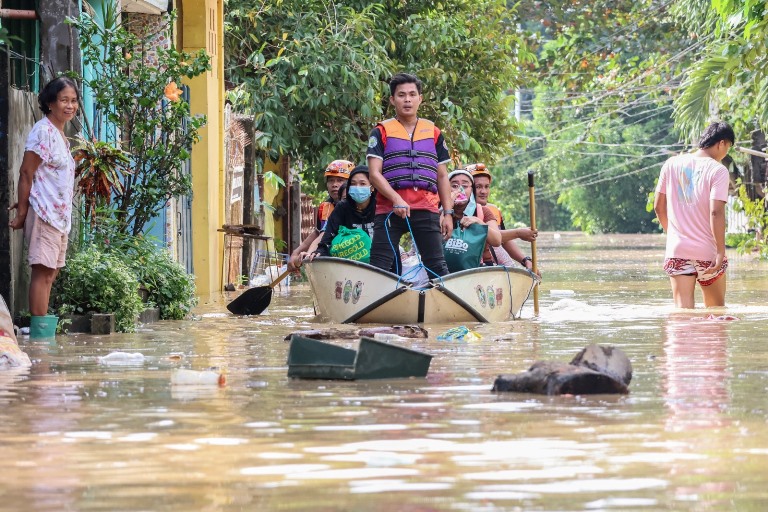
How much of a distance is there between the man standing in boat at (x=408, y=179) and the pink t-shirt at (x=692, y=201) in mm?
1988

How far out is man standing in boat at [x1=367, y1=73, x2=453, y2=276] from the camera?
12977 millimetres

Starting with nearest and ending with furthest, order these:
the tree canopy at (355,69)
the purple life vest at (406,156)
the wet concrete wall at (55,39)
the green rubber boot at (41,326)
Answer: the green rubber boot at (41,326)
the purple life vest at (406,156)
the wet concrete wall at (55,39)
the tree canopy at (355,69)

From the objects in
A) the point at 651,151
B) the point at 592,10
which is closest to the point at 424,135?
the point at 592,10

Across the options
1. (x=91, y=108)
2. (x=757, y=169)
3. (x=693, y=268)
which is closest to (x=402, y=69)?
(x=91, y=108)

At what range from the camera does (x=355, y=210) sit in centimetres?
1418

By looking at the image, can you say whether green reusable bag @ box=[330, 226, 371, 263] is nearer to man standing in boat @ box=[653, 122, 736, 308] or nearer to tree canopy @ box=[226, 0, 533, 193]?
man standing in boat @ box=[653, 122, 736, 308]

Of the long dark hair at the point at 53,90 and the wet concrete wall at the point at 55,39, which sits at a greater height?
the wet concrete wall at the point at 55,39

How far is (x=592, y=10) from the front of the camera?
3709 cm

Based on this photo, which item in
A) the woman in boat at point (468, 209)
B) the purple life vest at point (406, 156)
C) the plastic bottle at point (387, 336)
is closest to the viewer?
the plastic bottle at point (387, 336)

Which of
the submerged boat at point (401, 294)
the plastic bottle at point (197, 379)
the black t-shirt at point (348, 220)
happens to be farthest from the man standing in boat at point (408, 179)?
the plastic bottle at point (197, 379)

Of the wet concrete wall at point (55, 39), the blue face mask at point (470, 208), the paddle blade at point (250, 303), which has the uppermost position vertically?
the wet concrete wall at point (55, 39)

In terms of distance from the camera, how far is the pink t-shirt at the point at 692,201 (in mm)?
A: 13453

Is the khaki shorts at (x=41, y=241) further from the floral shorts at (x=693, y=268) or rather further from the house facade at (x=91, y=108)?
the floral shorts at (x=693, y=268)

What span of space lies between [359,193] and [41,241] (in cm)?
355
